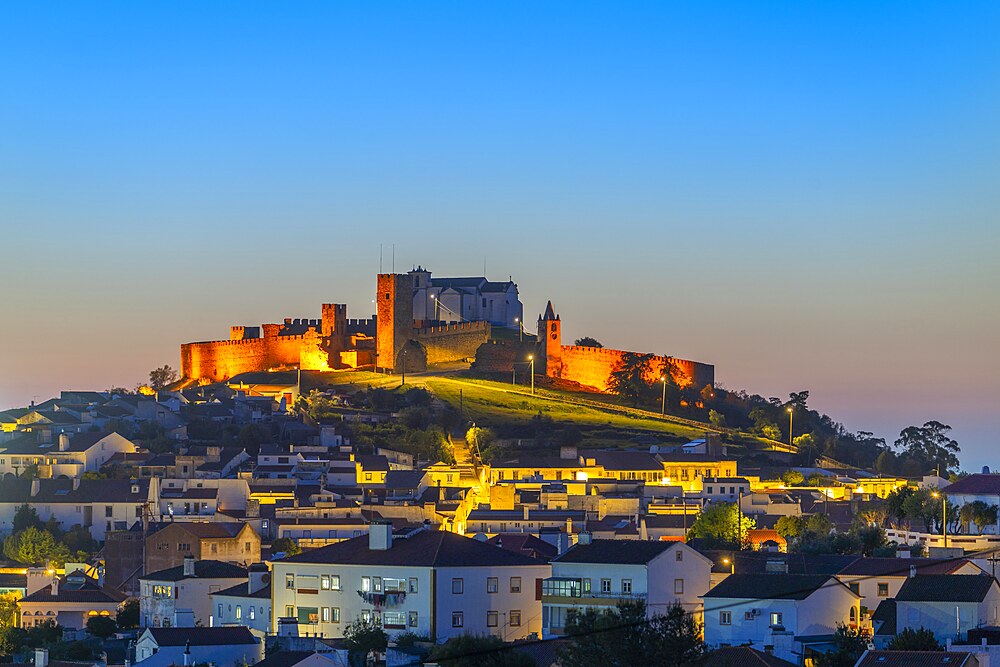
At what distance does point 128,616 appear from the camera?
51781 millimetres

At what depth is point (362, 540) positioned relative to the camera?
47312mm

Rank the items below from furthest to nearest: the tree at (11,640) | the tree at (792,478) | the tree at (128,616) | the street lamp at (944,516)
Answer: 1. the tree at (792,478)
2. the street lamp at (944,516)
3. the tree at (128,616)
4. the tree at (11,640)

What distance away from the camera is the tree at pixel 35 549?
67.1 metres

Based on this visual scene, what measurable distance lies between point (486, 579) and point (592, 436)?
52.4 metres

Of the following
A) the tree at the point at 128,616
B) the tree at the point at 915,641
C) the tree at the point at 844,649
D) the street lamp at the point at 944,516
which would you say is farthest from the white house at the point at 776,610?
the tree at the point at 128,616

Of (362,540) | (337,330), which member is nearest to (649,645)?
(362,540)

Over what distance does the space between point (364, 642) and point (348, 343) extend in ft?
A: 250

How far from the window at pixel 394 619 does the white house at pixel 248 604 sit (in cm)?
277

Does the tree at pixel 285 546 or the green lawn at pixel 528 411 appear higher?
the green lawn at pixel 528 411

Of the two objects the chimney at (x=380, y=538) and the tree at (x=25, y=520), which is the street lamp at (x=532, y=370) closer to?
the tree at (x=25, y=520)

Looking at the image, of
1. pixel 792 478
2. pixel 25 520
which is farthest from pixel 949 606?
pixel 792 478

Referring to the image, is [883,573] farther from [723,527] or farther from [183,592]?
A: [723,527]

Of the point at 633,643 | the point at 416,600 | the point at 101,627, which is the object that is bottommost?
the point at 101,627

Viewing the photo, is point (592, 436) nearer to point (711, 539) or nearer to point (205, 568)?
point (711, 539)
